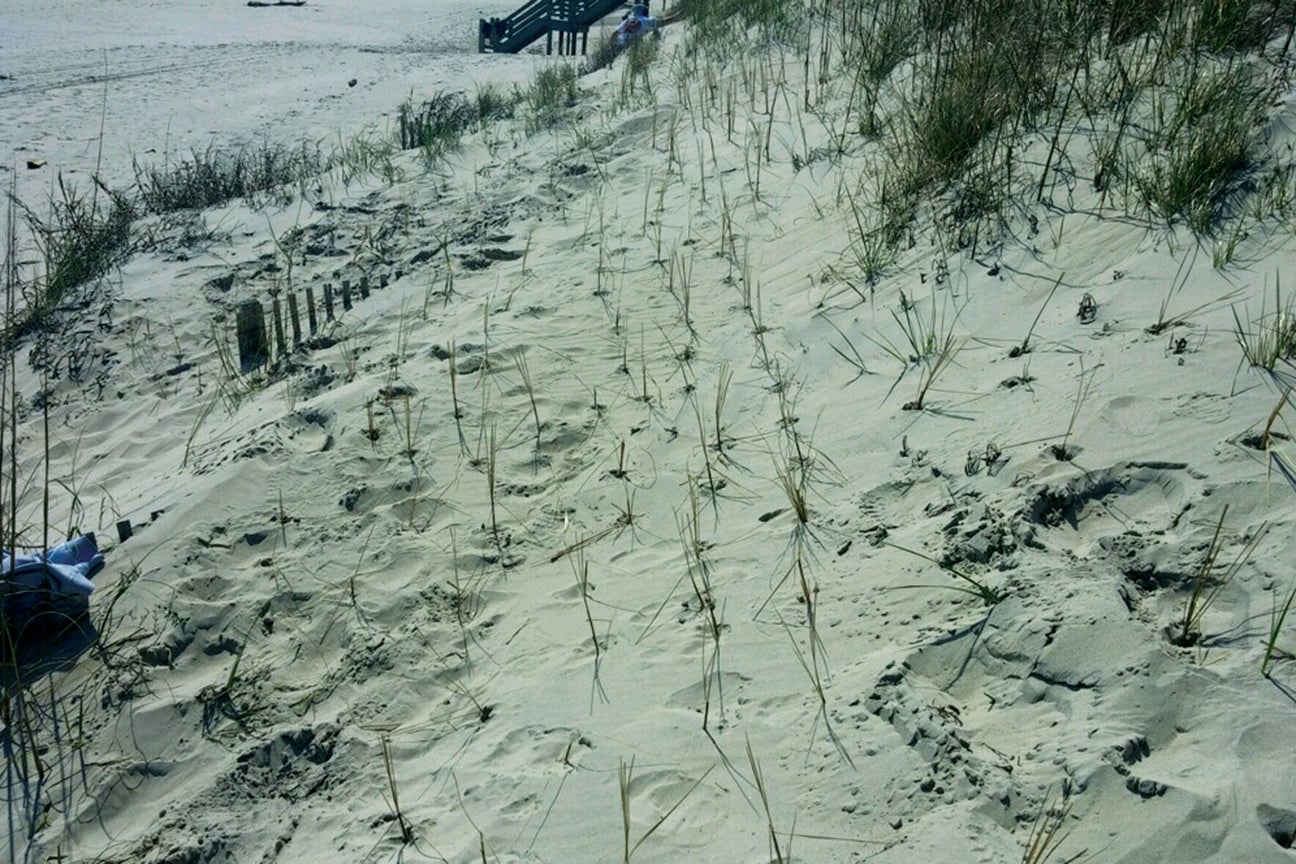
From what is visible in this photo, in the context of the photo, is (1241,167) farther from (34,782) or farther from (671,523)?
(34,782)

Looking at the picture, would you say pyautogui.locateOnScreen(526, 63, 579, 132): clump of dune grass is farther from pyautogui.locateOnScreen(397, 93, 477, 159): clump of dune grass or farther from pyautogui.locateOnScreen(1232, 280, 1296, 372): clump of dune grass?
pyautogui.locateOnScreen(1232, 280, 1296, 372): clump of dune grass

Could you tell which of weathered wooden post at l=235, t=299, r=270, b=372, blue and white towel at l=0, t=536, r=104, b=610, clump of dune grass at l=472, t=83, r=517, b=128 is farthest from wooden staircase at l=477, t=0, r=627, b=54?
blue and white towel at l=0, t=536, r=104, b=610

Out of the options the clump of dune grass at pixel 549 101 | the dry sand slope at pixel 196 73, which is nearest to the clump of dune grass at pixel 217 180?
the dry sand slope at pixel 196 73

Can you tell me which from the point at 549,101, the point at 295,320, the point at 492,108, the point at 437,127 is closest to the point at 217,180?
the point at 437,127

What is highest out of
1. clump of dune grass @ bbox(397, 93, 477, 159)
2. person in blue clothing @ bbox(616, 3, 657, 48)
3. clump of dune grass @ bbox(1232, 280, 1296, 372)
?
person in blue clothing @ bbox(616, 3, 657, 48)

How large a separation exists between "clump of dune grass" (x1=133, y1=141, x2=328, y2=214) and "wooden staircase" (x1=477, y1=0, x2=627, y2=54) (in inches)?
328

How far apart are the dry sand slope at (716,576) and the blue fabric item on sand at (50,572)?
131mm

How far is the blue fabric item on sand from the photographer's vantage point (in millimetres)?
3307

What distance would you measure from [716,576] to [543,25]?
53.1ft

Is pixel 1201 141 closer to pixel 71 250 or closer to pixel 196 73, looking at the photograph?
pixel 71 250

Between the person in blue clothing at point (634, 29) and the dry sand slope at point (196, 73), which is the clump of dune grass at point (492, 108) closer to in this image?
the dry sand slope at point (196, 73)

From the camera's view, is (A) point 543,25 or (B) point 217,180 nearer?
(B) point 217,180

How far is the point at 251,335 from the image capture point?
584 centimetres

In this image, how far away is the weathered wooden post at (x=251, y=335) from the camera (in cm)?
579
